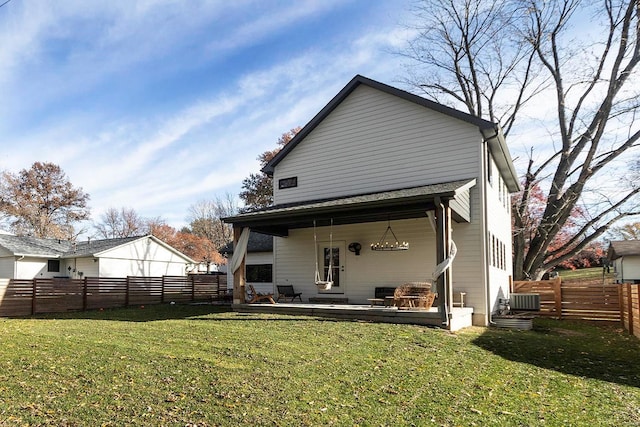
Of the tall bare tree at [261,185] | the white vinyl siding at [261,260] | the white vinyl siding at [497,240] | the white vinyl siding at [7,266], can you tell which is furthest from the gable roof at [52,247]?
the white vinyl siding at [497,240]

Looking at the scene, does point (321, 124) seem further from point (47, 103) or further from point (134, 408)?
point (134, 408)

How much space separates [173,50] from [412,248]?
8.62 metres

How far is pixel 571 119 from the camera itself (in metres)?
20.6

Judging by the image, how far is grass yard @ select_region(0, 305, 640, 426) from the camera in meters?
4.19

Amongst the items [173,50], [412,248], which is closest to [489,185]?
[412,248]

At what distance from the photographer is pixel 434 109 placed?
12211mm

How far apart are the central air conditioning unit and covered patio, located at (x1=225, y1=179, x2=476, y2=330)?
438cm

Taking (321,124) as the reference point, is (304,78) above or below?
above

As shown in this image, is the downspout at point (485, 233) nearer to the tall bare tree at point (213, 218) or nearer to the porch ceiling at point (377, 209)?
the porch ceiling at point (377, 209)

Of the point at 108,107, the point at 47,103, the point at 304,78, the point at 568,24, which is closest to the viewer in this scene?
the point at 47,103

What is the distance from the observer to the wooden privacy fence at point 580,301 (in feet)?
43.9

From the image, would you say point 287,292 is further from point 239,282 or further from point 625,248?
point 625,248

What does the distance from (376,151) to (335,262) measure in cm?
381

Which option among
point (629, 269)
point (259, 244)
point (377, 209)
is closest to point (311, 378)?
point (377, 209)
